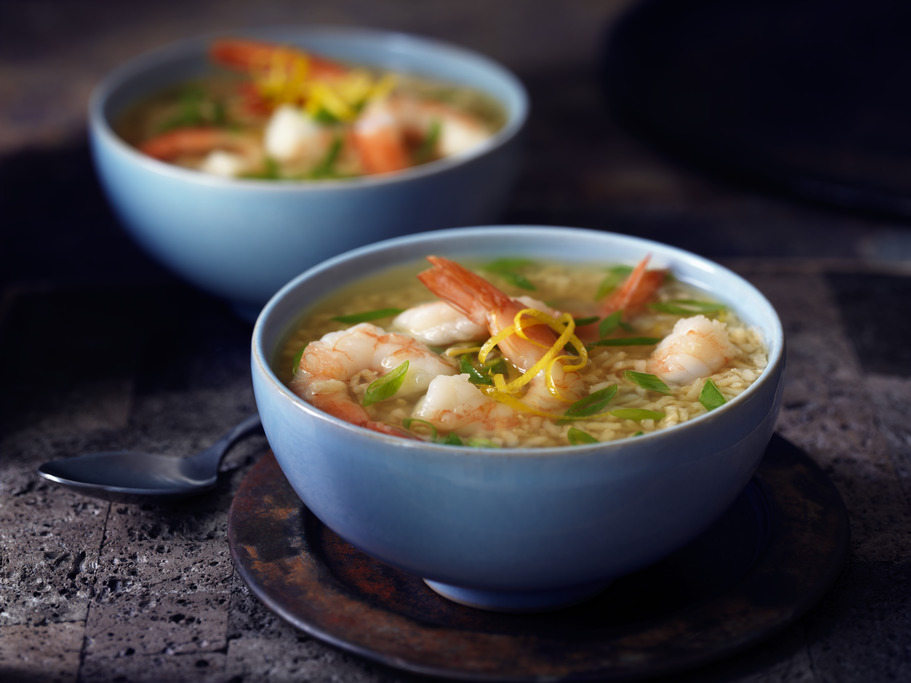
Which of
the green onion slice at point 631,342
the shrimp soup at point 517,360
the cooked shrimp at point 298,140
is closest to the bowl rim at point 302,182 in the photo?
the cooked shrimp at point 298,140

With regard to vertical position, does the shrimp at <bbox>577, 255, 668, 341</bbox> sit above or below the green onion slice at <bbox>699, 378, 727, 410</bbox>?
below

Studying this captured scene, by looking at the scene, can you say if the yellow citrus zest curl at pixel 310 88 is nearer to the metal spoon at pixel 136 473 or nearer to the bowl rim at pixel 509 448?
the bowl rim at pixel 509 448

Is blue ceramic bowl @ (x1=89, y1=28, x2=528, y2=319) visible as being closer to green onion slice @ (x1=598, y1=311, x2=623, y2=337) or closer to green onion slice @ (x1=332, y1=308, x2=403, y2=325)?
green onion slice @ (x1=332, y1=308, x2=403, y2=325)

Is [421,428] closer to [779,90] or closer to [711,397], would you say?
[711,397]

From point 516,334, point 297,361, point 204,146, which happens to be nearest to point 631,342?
point 516,334

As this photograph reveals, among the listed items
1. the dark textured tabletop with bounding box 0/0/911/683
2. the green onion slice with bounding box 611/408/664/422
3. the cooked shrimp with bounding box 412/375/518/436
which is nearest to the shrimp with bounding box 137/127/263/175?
the dark textured tabletop with bounding box 0/0/911/683

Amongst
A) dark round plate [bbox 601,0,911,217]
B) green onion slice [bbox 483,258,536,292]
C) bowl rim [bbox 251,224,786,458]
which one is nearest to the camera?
bowl rim [bbox 251,224,786,458]

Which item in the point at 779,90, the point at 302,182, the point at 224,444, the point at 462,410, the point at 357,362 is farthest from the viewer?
the point at 779,90

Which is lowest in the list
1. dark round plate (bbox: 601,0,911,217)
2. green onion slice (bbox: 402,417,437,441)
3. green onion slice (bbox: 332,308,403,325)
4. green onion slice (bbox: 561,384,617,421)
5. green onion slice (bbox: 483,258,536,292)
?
dark round plate (bbox: 601,0,911,217)
